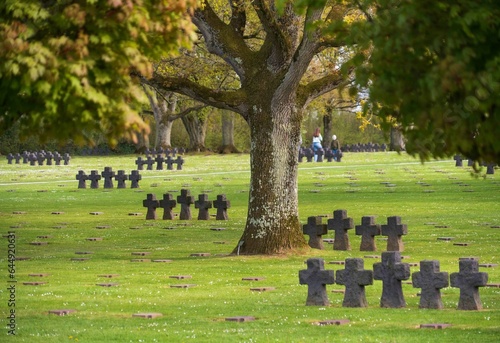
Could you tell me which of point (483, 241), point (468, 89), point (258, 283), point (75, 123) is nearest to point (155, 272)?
point (258, 283)

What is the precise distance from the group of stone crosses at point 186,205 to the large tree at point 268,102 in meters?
8.44

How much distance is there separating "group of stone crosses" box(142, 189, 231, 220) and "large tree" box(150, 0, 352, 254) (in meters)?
8.44

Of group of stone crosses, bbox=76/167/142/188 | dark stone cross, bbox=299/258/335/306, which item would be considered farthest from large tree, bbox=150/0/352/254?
group of stone crosses, bbox=76/167/142/188

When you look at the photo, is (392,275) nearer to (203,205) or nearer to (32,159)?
(203,205)

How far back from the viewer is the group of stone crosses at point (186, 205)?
1268 inches

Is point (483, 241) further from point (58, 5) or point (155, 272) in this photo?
point (58, 5)

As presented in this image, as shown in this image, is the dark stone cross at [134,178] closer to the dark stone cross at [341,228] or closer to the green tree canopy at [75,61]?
the dark stone cross at [341,228]

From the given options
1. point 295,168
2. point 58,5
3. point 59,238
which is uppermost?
point 58,5

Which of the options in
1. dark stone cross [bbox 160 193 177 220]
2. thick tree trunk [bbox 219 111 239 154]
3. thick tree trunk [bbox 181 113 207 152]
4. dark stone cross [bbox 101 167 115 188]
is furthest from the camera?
thick tree trunk [bbox 181 113 207 152]

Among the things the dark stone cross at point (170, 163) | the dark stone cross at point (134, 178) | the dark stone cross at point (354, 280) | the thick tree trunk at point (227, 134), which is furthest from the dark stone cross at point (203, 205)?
the thick tree trunk at point (227, 134)

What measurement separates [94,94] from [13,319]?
5390mm

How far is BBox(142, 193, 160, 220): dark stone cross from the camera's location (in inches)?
1298

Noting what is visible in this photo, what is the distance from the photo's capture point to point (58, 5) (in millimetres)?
10102

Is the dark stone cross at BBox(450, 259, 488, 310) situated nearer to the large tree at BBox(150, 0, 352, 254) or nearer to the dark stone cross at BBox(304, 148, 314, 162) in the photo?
the large tree at BBox(150, 0, 352, 254)
